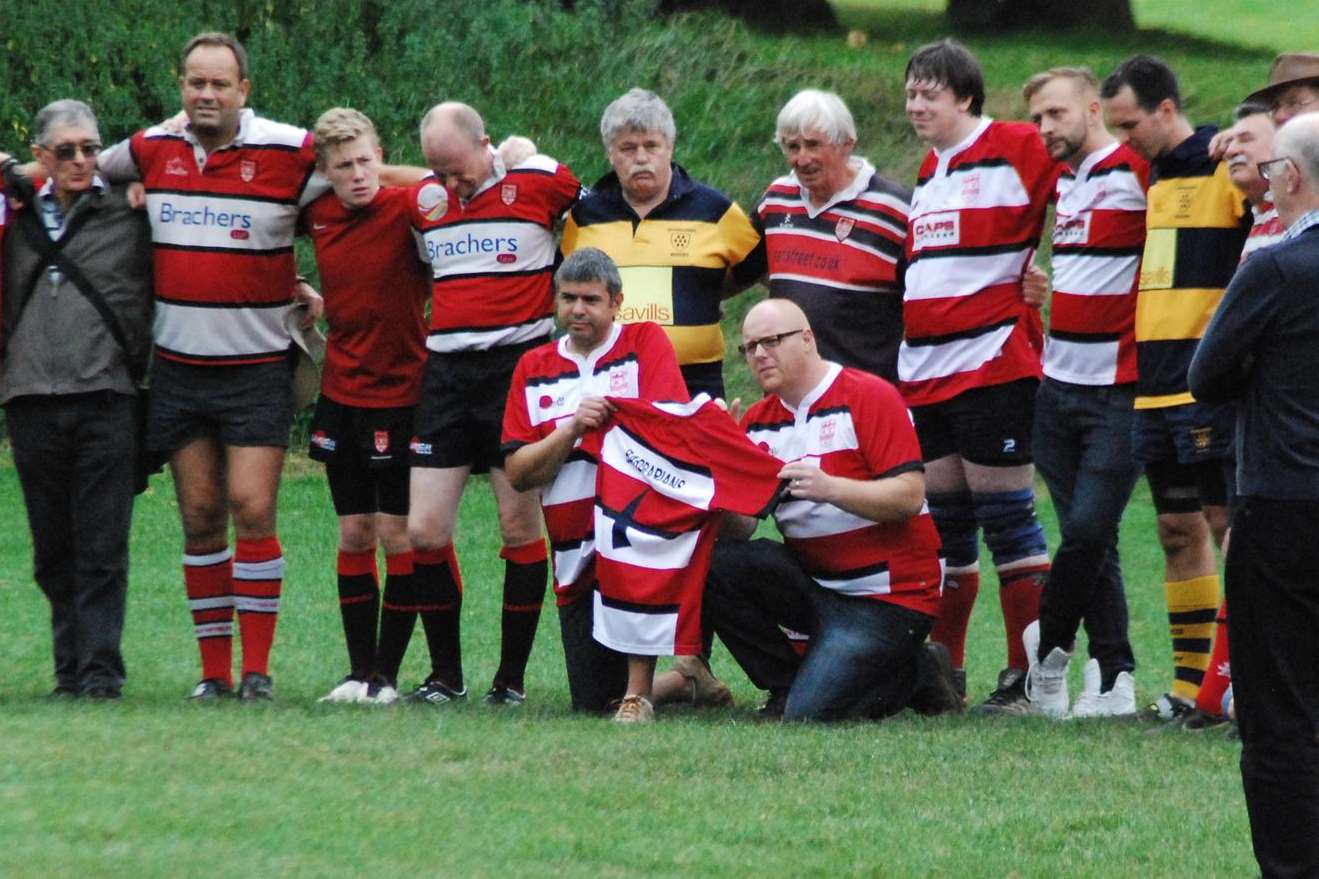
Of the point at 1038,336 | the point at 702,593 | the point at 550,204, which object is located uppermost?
the point at 550,204

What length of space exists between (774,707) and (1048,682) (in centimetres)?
104

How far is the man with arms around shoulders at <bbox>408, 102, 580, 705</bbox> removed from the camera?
8438 mm

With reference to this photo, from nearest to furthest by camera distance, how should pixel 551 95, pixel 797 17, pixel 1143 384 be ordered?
pixel 1143 384 < pixel 551 95 < pixel 797 17

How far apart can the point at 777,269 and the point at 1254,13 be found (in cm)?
2198

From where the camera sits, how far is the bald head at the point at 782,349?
8.10m

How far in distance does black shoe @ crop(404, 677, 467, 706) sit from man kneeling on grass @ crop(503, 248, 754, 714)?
0.55 metres

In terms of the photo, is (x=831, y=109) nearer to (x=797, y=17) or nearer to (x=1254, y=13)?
(x=797, y=17)

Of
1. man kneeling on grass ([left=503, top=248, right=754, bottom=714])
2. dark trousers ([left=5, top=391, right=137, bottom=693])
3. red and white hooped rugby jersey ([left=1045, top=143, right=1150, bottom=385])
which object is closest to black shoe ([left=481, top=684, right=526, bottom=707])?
man kneeling on grass ([left=503, top=248, right=754, bottom=714])

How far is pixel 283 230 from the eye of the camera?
333 inches

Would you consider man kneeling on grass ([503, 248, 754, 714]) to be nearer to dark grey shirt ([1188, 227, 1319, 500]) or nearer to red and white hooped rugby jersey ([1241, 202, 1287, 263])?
red and white hooped rugby jersey ([1241, 202, 1287, 263])

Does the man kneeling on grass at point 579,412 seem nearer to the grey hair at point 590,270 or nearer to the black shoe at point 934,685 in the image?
the grey hair at point 590,270

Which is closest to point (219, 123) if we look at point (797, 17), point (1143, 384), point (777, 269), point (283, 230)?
point (283, 230)

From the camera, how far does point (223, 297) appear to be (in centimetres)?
831

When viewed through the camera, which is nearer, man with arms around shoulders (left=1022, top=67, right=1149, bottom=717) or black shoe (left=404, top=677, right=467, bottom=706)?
man with arms around shoulders (left=1022, top=67, right=1149, bottom=717)
